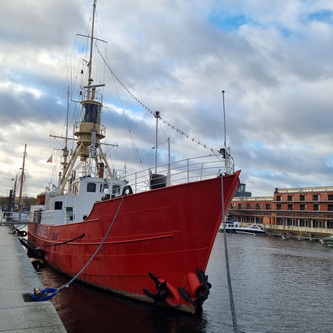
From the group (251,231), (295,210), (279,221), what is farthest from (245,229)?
(295,210)

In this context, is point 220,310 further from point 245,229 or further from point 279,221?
point 279,221

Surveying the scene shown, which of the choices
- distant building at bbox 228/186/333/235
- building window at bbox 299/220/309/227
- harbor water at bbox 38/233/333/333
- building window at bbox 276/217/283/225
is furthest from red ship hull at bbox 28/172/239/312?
building window at bbox 276/217/283/225

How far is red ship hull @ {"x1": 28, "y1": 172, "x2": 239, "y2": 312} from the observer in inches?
401

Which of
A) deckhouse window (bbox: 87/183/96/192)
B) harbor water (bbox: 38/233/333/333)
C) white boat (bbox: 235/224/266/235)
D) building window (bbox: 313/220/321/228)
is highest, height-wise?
deckhouse window (bbox: 87/183/96/192)

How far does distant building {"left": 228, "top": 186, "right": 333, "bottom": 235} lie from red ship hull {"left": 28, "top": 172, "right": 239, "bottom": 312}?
56437 millimetres

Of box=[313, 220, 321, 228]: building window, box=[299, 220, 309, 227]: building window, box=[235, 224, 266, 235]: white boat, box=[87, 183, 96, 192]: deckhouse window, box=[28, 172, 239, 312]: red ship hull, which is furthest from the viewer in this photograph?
box=[299, 220, 309, 227]: building window

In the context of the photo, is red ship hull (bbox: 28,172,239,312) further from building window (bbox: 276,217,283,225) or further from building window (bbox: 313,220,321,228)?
building window (bbox: 276,217,283,225)

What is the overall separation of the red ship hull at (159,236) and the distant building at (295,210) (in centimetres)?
5644

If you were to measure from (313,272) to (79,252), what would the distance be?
1667 centimetres

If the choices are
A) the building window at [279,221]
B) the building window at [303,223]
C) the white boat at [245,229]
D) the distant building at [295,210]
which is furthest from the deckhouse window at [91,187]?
the building window at [279,221]

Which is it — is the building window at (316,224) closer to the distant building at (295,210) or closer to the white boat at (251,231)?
the distant building at (295,210)

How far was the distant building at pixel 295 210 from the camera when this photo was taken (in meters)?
63.7

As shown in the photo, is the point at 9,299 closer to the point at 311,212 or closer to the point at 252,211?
the point at 311,212

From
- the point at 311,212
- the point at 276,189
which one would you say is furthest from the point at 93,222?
the point at 276,189
